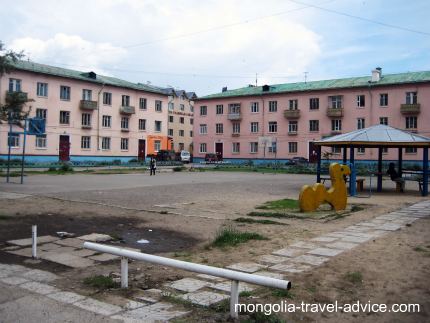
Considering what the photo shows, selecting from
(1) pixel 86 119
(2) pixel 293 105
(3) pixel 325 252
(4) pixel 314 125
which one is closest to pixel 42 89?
(1) pixel 86 119

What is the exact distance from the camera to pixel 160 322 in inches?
172

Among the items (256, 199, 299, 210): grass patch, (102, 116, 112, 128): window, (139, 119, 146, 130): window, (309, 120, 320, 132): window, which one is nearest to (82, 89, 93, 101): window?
(102, 116, 112, 128): window

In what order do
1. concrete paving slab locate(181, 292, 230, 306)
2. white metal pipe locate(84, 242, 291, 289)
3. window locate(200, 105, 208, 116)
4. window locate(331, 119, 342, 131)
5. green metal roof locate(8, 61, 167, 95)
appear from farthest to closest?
window locate(200, 105, 208, 116) < window locate(331, 119, 342, 131) < green metal roof locate(8, 61, 167, 95) < concrete paving slab locate(181, 292, 230, 306) < white metal pipe locate(84, 242, 291, 289)

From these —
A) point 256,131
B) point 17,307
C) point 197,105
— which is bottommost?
point 17,307

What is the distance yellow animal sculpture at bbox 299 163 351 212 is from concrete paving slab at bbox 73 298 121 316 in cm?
824

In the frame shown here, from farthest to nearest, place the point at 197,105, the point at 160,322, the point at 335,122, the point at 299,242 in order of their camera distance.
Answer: the point at 197,105 → the point at 335,122 → the point at 299,242 → the point at 160,322

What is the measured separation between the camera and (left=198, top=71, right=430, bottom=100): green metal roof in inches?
1928

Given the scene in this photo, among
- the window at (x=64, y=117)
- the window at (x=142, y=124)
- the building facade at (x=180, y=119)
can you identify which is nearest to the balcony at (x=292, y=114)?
the window at (x=142, y=124)

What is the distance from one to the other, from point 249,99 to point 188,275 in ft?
182

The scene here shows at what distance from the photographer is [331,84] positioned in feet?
178

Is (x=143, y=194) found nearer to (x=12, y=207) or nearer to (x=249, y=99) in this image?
(x=12, y=207)

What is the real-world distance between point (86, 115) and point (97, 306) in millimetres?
50061

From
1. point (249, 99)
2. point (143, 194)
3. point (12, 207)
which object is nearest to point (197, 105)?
point (249, 99)

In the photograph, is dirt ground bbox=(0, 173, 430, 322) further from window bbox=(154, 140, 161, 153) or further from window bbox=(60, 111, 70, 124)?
window bbox=(154, 140, 161, 153)
